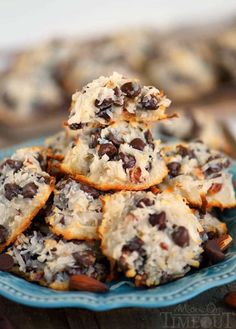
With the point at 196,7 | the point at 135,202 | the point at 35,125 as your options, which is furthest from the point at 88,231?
the point at 196,7

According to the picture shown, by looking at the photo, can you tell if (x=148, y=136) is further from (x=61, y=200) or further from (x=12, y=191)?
(x=12, y=191)

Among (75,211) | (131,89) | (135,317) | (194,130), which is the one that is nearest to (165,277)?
(135,317)

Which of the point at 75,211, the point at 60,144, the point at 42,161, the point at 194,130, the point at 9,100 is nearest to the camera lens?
the point at 75,211

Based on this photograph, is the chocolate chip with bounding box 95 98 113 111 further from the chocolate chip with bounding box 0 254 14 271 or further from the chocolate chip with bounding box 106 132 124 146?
the chocolate chip with bounding box 0 254 14 271

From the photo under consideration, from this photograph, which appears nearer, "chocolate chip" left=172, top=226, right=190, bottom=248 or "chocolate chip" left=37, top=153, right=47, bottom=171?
"chocolate chip" left=172, top=226, right=190, bottom=248

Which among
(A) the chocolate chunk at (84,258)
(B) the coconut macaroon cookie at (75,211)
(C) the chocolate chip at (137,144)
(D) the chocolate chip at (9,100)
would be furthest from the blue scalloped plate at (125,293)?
(D) the chocolate chip at (9,100)

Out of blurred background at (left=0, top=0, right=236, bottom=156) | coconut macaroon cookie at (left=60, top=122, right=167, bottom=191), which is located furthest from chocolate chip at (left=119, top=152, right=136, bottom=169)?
blurred background at (left=0, top=0, right=236, bottom=156)

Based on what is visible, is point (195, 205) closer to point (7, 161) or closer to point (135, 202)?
point (135, 202)

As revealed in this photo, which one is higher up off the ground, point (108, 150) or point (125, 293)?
point (108, 150)
